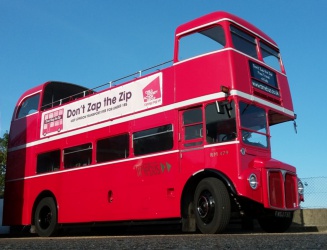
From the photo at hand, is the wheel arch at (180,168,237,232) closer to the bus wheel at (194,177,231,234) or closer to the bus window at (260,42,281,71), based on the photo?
the bus wheel at (194,177,231,234)

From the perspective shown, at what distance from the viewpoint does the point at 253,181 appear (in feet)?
24.3

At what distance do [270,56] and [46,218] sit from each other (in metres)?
7.50

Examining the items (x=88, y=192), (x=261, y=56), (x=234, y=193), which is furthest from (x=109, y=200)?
(x=261, y=56)

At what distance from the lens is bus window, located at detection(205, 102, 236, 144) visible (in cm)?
784

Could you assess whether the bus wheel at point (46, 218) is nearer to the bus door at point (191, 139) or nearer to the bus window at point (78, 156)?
the bus window at point (78, 156)

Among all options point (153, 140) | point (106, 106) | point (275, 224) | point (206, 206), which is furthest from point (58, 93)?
point (275, 224)

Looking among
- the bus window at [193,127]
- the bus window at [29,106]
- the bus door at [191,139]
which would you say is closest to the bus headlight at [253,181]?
the bus door at [191,139]

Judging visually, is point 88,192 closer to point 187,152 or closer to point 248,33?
point 187,152

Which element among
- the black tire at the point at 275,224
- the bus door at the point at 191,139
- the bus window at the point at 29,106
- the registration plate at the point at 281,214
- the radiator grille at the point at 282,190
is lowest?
the black tire at the point at 275,224

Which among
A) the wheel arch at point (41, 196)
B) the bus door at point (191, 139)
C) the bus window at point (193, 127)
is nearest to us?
the bus door at point (191, 139)

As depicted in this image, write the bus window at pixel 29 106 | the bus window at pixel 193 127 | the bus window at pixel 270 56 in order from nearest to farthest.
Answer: the bus window at pixel 193 127
the bus window at pixel 270 56
the bus window at pixel 29 106

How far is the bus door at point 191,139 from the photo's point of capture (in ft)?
26.5

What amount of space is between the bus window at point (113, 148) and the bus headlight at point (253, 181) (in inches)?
129

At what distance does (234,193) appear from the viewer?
24.0ft
